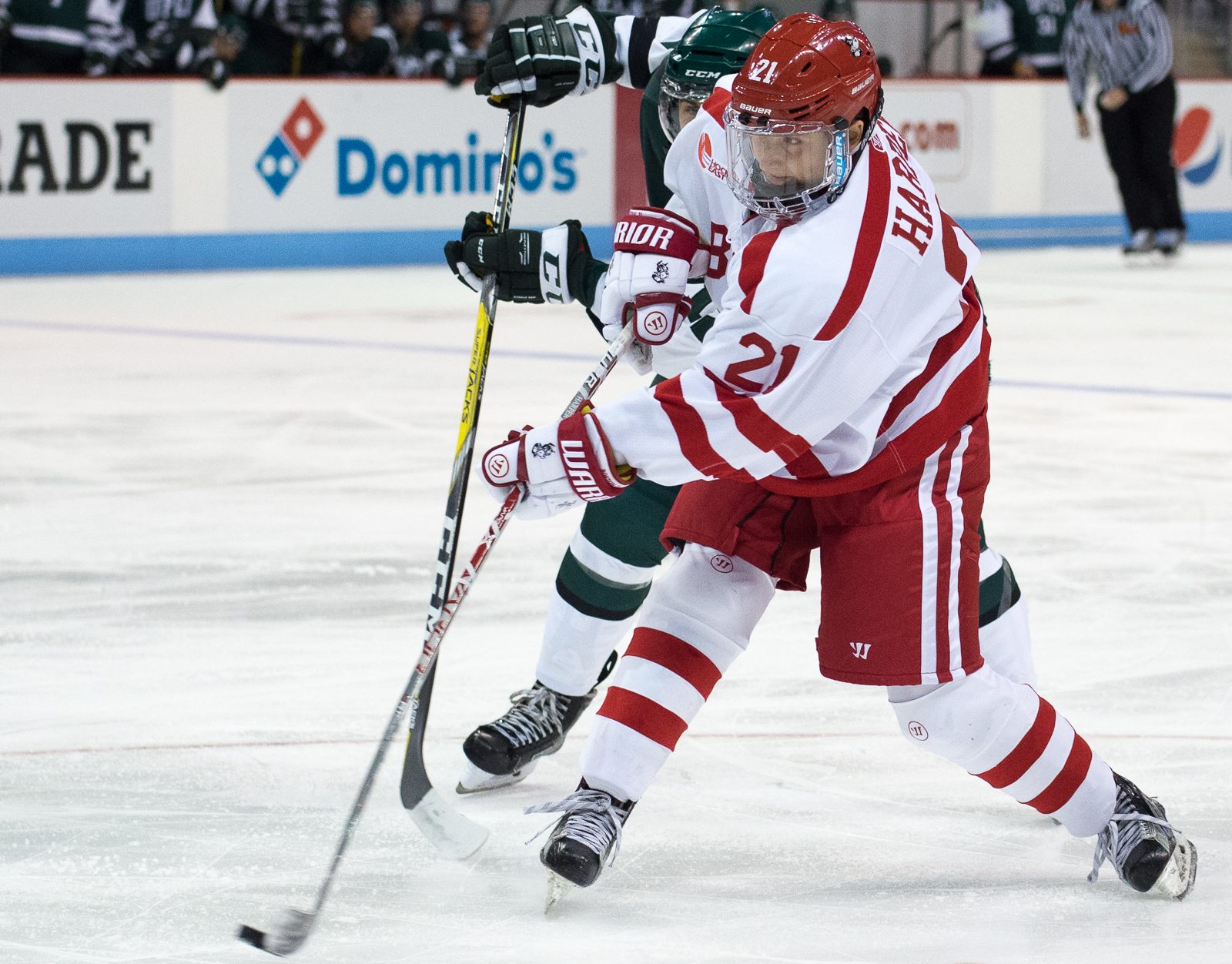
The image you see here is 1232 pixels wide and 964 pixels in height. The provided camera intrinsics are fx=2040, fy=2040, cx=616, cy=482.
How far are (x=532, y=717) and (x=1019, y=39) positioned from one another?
9731 millimetres

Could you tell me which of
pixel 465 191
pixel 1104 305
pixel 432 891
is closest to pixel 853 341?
pixel 432 891

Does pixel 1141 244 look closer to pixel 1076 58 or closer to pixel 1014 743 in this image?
pixel 1076 58

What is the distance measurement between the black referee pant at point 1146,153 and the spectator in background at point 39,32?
5.18 m

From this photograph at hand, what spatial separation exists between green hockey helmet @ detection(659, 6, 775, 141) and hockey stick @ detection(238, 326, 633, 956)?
0.37 meters

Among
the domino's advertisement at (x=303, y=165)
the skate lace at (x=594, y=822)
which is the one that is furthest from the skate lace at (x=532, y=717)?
the domino's advertisement at (x=303, y=165)

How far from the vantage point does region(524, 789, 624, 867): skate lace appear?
2.23m

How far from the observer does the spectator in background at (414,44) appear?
10539 millimetres

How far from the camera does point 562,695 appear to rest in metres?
2.83

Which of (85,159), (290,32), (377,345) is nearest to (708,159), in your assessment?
(377,345)

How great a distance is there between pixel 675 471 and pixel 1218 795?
0.95m

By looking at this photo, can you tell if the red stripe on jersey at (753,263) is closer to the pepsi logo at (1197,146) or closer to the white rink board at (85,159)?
the white rink board at (85,159)

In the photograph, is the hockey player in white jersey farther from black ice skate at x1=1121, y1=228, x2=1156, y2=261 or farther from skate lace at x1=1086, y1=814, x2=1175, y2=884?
black ice skate at x1=1121, y1=228, x2=1156, y2=261

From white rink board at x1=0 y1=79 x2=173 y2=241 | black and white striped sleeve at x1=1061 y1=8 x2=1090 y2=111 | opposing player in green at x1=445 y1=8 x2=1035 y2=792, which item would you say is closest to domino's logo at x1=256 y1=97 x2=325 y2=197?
white rink board at x1=0 y1=79 x2=173 y2=241

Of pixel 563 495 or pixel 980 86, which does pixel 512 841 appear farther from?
pixel 980 86
